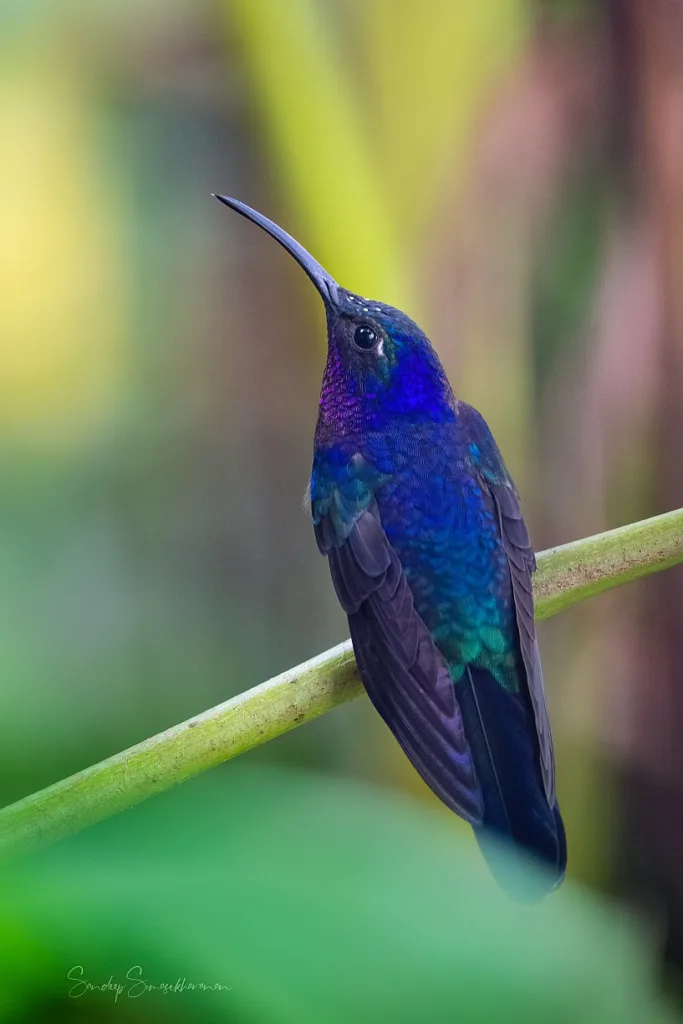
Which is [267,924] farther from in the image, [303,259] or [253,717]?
[303,259]

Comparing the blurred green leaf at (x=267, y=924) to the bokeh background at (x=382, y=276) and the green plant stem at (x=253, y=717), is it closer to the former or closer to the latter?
the green plant stem at (x=253, y=717)

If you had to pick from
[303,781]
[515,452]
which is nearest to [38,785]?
[303,781]

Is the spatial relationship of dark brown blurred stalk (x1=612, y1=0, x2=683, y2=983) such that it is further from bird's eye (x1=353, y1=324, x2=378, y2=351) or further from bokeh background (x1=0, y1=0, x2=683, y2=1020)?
bird's eye (x1=353, y1=324, x2=378, y2=351)

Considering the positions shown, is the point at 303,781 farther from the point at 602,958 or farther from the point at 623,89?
the point at 623,89

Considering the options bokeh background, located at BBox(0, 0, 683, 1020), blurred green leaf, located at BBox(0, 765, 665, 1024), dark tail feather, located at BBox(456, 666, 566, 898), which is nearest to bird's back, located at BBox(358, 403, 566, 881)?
dark tail feather, located at BBox(456, 666, 566, 898)

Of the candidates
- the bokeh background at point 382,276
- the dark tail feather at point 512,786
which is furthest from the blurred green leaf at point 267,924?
the bokeh background at point 382,276

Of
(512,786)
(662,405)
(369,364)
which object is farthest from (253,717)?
(662,405)
